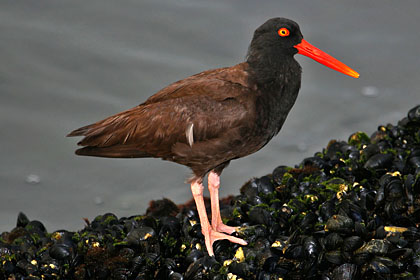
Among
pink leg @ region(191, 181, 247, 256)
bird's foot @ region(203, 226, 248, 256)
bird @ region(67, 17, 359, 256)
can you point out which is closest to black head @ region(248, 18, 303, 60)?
bird @ region(67, 17, 359, 256)

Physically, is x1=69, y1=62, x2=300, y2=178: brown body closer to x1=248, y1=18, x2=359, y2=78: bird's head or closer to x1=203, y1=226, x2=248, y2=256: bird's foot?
x1=248, y1=18, x2=359, y2=78: bird's head

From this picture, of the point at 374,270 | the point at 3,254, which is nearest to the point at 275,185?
the point at 374,270

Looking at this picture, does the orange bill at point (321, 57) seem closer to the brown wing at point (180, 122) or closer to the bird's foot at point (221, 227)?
the brown wing at point (180, 122)

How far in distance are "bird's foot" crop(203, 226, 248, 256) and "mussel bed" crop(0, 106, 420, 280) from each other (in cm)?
6

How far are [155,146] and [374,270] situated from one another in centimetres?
171

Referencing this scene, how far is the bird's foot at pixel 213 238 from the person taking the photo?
15.0 feet

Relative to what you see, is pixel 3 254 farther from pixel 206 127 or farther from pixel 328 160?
pixel 328 160

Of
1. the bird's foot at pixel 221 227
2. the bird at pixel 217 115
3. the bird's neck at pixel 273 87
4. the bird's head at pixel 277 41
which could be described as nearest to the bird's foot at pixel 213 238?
the bird at pixel 217 115

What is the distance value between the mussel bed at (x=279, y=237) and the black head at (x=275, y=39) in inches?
46.5

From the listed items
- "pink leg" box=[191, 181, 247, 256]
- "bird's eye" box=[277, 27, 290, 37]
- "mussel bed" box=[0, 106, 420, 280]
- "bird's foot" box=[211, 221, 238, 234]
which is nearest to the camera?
"mussel bed" box=[0, 106, 420, 280]

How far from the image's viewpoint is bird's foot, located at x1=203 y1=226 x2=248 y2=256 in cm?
457

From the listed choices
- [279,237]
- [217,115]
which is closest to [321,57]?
[217,115]

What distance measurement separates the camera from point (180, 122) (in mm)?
4406

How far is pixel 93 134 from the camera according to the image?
466 cm
